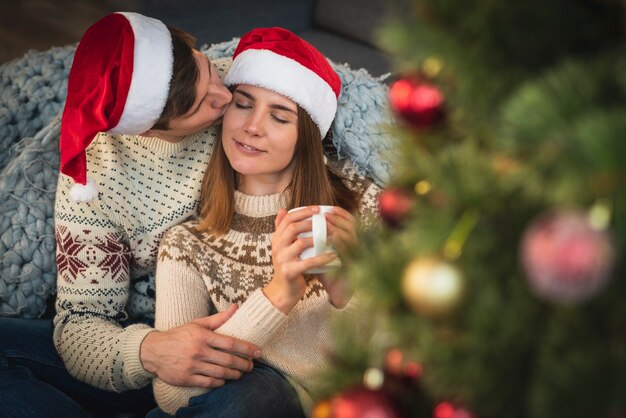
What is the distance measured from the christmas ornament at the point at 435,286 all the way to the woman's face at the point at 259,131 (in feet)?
2.71

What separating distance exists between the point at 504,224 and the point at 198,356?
0.79m

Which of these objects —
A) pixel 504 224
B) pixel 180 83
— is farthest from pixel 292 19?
pixel 504 224

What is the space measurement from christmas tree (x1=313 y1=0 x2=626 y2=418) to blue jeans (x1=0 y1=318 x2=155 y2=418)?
78 centimetres

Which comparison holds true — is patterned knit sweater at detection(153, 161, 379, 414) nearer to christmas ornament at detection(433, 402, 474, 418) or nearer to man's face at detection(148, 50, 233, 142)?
man's face at detection(148, 50, 233, 142)

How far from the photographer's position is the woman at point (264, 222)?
1.25 meters

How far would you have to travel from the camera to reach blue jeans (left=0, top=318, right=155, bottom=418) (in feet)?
4.00

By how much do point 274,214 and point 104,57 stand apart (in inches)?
17.3

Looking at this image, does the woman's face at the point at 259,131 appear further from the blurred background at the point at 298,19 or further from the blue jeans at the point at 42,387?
the blurred background at the point at 298,19

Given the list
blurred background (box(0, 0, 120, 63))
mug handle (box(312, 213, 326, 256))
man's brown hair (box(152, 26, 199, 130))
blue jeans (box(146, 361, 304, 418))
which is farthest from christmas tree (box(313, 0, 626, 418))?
blurred background (box(0, 0, 120, 63))

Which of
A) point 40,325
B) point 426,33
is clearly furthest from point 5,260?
point 426,33

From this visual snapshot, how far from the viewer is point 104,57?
1.23 m

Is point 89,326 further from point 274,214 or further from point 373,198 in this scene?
point 373,198

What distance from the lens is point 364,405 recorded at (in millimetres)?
559

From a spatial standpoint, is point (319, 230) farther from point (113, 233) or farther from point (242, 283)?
point (113, 233)
